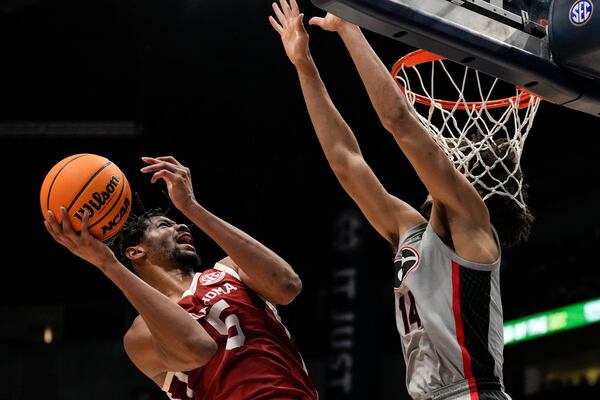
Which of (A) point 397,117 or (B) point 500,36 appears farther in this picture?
(B) point 500,36

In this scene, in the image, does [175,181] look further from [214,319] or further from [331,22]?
[331,22]

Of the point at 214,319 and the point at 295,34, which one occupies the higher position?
the point at 295,34

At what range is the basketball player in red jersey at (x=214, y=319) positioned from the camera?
321 cm

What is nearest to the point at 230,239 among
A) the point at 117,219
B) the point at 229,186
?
the point at 117,219

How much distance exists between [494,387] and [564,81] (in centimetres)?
110

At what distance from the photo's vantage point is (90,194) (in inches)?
127

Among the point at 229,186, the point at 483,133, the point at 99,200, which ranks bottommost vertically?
the point at 99,200

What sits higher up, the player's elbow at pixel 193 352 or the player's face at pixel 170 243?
the player's face at pixel 170 243

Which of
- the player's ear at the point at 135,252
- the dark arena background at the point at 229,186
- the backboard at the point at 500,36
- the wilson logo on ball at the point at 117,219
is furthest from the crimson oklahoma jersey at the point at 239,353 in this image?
the dark arena background at the point at 229,186

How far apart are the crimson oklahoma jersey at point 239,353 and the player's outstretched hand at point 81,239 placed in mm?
550

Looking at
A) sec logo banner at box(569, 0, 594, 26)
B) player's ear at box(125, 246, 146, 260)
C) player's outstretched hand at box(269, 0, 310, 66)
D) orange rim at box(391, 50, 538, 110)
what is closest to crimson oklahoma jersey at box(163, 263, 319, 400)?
player's ear at box(125, 246, 146, 260)

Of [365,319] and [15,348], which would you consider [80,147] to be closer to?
[15,348]

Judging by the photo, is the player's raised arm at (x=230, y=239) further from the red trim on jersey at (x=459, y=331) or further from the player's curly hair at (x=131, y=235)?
the red trim on jersey at (x=459, y=331)

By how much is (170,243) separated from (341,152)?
92cm
